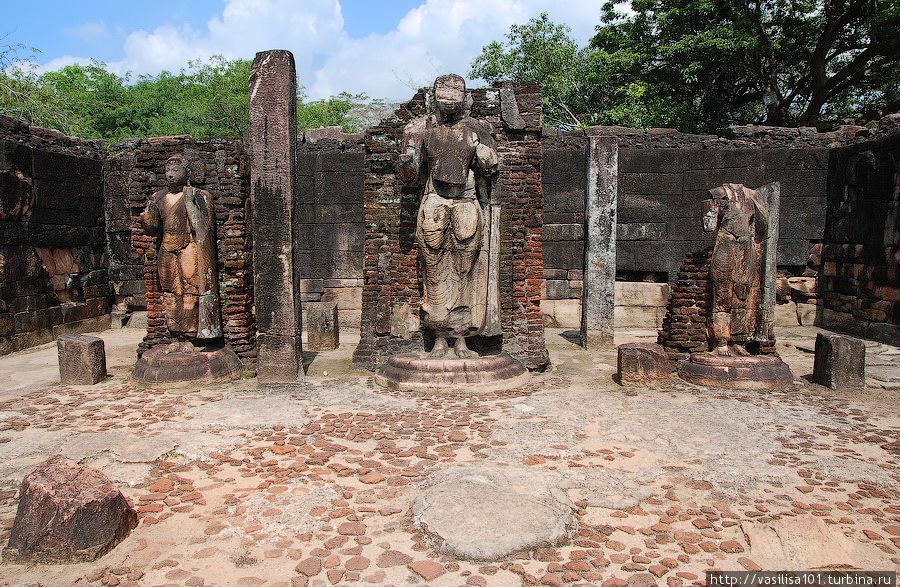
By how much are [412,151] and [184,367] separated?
3.54m

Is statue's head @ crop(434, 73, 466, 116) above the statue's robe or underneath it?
above

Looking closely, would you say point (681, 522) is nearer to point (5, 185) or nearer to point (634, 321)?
point (634, 321)

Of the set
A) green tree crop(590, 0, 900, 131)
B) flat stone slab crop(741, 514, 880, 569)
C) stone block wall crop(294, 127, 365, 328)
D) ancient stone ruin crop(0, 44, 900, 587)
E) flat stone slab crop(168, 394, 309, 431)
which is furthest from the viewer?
green tree crop(590, 0, 900, 131)

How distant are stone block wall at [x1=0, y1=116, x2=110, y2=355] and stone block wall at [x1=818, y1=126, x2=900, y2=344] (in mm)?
13201

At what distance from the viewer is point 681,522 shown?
3592mm

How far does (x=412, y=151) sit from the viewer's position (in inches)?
266

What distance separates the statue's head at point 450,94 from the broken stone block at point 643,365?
11.2ft

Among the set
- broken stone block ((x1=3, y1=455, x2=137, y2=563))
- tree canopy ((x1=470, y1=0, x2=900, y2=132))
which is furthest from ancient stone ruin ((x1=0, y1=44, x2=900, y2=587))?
tree canopy ((x1=470, y1=0, x2=900, y2=132))

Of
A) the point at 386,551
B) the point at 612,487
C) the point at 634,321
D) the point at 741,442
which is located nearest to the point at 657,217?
the point at 634,321

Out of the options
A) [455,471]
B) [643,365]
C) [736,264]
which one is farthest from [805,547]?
[736,264]

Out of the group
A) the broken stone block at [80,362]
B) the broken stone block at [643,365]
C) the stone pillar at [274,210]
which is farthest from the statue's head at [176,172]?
the broken stone block at [643,365]

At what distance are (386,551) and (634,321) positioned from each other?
864 centimetres

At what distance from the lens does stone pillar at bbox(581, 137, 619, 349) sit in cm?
915

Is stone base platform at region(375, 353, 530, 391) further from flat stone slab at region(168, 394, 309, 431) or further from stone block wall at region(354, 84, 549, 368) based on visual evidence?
flat stone slab at region(168, 394, 309, 431)
